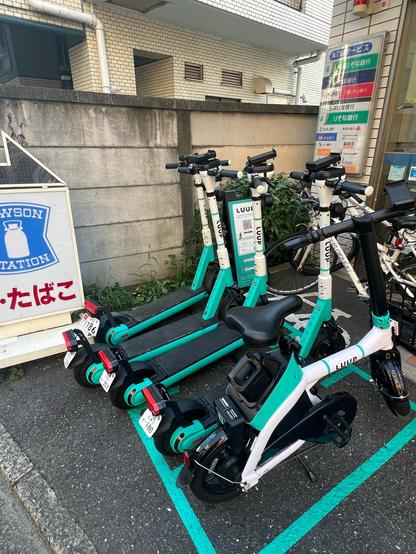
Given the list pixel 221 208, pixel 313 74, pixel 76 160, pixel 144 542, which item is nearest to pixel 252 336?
A: pixel 144 542

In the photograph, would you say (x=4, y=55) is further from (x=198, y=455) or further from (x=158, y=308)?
(x=198, y=455)

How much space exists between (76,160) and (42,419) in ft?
8.92

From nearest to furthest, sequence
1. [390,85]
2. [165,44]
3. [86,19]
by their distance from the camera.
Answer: [390,85], [86,19], [165,44]

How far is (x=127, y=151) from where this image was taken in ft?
13.4

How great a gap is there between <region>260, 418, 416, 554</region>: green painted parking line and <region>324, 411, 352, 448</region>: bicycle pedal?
32cm

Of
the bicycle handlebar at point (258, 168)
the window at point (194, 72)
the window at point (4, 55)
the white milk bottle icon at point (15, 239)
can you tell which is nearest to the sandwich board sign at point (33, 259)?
the white milk bottle icon at point (15, 239)

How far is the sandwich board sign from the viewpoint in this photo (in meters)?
3.05

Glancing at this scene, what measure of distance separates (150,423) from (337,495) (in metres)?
1.24

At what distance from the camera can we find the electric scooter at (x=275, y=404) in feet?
5.97

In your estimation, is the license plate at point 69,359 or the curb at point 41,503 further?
the license plate at point 69,359

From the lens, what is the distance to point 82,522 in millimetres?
1954

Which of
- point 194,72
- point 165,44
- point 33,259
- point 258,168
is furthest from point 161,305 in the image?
point 194,72

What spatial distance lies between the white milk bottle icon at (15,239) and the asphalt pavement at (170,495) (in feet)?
4.52

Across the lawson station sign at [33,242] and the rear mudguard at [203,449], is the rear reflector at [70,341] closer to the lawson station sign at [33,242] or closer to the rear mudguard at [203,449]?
the lawson station sign at [33,242]
